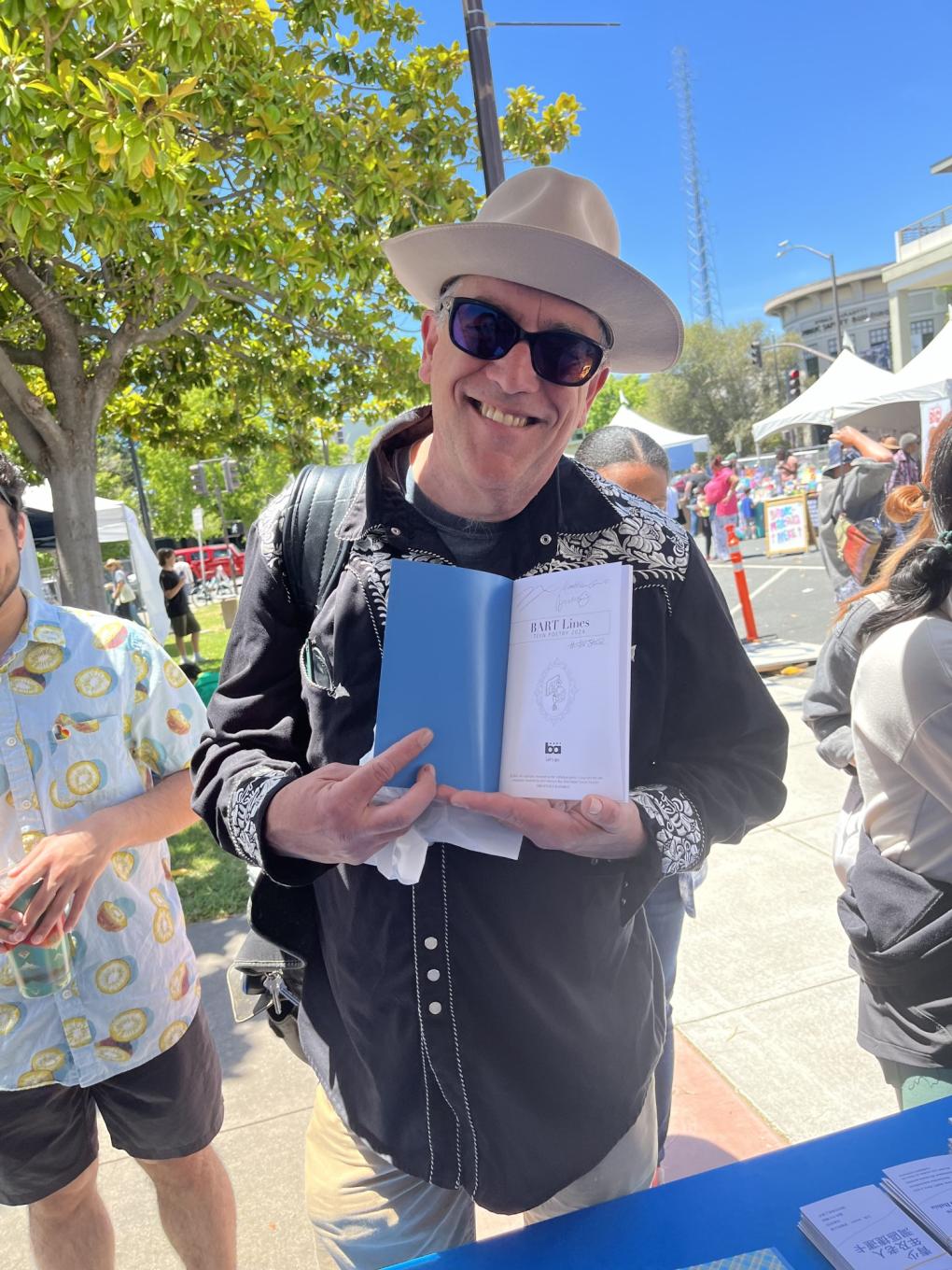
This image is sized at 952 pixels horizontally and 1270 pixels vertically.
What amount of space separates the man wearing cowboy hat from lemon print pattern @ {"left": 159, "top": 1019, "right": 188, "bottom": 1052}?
58 cm

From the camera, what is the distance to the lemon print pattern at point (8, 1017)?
1.88 m

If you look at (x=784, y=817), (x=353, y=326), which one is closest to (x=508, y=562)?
(x=784, y=817)

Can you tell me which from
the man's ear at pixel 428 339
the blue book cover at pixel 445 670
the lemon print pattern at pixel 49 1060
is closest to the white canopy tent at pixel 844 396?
the man's ear at pixel 428 339

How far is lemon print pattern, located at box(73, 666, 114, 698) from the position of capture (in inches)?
78.1

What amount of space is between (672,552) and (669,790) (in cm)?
42

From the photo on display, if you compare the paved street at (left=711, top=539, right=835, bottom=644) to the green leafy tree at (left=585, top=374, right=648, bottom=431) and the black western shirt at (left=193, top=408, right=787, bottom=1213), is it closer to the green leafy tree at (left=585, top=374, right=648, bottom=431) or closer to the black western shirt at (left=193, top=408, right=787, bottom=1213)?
the black western shirt at (left=193, top=408, right=787, bottom=1213)

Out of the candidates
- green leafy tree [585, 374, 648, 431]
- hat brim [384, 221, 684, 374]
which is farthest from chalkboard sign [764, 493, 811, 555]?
green leafy tree [585, 374, 648, 431]

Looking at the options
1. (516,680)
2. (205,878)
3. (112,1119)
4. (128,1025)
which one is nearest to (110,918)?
(128,1025)

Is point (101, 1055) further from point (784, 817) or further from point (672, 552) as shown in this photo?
point (784, 817)

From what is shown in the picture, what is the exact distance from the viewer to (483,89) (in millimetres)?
4641

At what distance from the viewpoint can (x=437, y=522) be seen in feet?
5.09

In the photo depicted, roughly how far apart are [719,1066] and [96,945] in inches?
90.9

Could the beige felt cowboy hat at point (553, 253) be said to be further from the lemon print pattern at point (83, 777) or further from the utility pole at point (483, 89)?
the utility pole at point (483, 89)

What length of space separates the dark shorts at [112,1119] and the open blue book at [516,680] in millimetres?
1348
